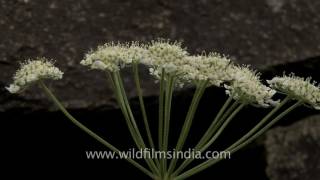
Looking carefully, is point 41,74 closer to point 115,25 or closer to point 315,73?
point 115,25

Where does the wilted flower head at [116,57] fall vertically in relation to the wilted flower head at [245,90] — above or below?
above

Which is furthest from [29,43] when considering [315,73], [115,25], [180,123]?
[315,73]

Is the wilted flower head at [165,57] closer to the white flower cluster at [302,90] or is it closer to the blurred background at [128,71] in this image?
the white flower cluster at [302,90]

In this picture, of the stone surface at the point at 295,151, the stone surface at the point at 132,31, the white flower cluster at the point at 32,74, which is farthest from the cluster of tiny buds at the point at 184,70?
the stone surface at the point at 295,151

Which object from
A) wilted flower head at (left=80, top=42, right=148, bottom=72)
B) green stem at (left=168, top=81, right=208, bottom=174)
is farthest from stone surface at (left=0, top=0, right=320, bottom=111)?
green stem at (left=168, top=81, right=208, bottom=174)

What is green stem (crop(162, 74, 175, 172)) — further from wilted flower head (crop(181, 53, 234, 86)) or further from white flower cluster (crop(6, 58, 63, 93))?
white flower cluster (crop(6, 58, 63, 93))

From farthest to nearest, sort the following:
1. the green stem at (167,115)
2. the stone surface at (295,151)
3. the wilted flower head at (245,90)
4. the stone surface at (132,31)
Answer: the stone surface at (295,151), the stone surface at (132,31), the wilted flower head at (245,90), the green stem at (167,115)
